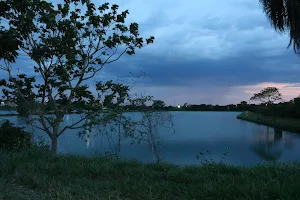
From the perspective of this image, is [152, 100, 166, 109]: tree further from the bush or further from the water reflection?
the water reflection

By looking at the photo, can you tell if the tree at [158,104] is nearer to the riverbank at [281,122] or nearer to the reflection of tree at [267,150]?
the reflection of tree at [267,150]

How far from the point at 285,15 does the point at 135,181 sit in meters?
9.21

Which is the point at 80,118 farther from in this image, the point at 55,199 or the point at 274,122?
the point at 274,122

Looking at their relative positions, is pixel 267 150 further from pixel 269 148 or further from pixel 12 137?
pixel 12 137

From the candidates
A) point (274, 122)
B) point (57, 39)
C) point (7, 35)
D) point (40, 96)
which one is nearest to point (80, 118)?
point (40, 96)

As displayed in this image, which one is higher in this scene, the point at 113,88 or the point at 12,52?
the point at 12,52

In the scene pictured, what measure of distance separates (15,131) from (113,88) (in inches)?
140

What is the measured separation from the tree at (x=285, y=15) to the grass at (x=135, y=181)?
22.2 ft

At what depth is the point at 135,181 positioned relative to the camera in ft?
17.5

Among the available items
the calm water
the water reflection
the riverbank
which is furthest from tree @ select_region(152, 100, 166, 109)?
the riverbank

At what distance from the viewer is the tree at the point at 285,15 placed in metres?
10.9

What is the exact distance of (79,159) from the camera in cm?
731

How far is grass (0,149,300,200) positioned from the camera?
439 centimetres

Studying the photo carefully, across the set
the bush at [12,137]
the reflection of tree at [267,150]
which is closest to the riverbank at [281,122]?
the reflection of tree at [267,150]
